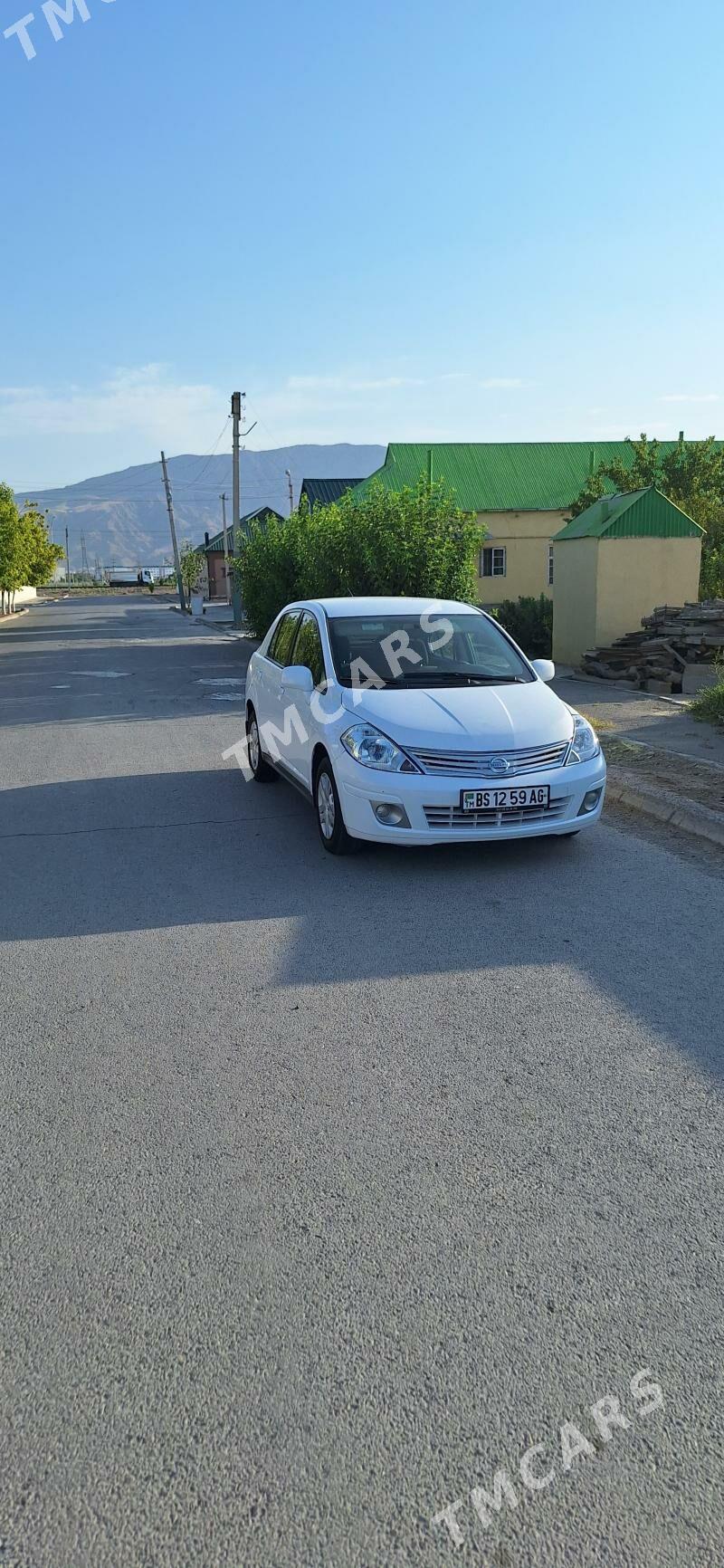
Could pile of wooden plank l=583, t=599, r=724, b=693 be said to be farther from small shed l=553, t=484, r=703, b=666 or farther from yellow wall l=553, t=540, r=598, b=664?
yellow wall l=553, t=540, r=598, b=664

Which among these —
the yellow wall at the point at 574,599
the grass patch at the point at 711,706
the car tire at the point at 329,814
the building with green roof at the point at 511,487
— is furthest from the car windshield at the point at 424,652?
the building with green roof at the point at 511,487

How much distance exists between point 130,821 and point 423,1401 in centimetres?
638

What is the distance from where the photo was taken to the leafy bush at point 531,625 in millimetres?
23078

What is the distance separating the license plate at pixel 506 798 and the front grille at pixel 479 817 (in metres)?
0.03

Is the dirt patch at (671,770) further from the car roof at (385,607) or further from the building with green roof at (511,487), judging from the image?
the building with green roof at (511,487)

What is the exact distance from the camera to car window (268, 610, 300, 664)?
9.28 m

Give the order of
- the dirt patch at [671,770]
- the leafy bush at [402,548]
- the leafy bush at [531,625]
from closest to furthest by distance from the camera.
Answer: the dirt patch at [671,770], the leafy bush at [402,548], the leafy bush at [531,625]

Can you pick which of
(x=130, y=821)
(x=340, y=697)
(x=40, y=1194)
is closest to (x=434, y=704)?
(x=340, y=697)

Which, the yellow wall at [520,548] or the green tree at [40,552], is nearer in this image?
the yellow wall at [520,548]

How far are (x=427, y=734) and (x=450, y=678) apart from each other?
3.39 ft

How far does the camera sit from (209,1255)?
304cm

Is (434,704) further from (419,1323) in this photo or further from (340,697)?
(419,1323)

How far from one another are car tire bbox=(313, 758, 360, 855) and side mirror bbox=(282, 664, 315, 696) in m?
0.65

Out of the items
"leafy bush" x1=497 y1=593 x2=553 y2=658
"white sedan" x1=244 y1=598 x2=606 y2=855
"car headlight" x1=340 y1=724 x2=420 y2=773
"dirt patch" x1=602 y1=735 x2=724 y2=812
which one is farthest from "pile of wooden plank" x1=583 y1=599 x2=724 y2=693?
"car headlight" x1=340 y1=724 x2=420 y2=773
